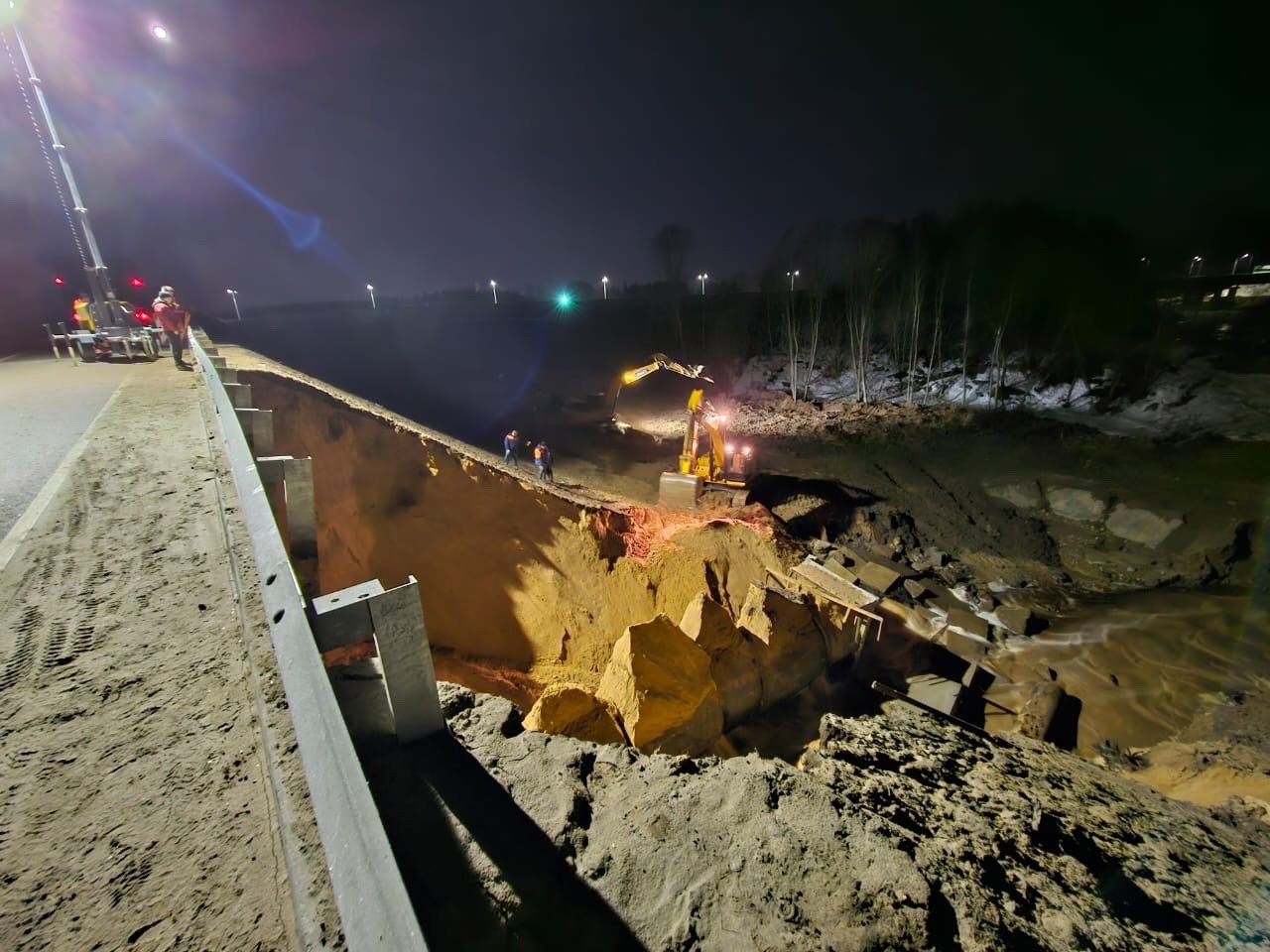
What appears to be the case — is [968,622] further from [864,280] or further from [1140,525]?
[864,280]

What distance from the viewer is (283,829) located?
178cm

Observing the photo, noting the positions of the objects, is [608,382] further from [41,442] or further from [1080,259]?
[41,442]

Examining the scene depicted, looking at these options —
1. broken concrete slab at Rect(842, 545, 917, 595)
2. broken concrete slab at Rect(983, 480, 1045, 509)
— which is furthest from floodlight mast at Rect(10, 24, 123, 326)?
broken concrete slab at Rect(983, 480, 1045, 509)

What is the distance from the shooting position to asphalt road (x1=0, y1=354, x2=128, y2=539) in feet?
15.2

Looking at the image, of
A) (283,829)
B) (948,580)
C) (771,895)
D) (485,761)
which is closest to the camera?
(283,829)

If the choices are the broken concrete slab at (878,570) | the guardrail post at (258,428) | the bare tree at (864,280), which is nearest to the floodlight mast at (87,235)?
the guardrail post at (258,428)

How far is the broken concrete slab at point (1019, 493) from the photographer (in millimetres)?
17047

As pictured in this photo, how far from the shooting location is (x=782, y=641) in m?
8.69

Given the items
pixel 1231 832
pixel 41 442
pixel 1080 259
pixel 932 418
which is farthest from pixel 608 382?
pixel 1231 832

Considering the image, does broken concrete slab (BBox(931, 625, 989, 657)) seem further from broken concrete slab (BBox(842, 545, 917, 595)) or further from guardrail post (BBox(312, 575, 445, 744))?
guardrail post (BBox(312, 575, 445, 744))

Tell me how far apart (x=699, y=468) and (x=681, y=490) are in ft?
3.52

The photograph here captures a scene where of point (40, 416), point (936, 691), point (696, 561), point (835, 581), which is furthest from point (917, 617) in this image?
point (40, 416)

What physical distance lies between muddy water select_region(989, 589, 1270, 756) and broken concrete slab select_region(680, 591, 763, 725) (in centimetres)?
579

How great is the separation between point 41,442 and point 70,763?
20.6 feet
